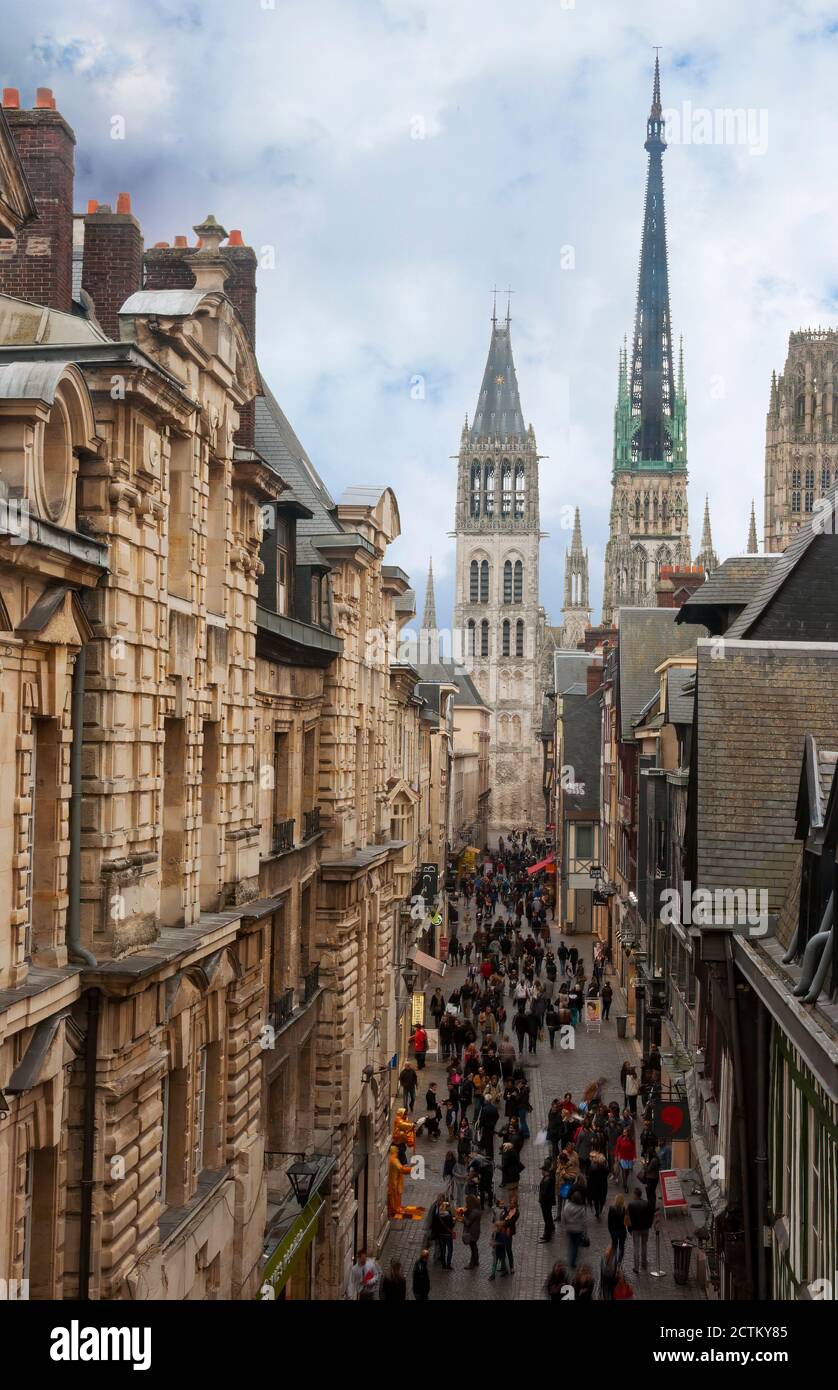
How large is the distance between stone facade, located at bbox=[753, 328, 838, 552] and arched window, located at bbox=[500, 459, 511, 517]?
80.6ft

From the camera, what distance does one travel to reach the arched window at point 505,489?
123438 mm

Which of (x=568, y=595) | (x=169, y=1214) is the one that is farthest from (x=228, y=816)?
(x=568, y=595)

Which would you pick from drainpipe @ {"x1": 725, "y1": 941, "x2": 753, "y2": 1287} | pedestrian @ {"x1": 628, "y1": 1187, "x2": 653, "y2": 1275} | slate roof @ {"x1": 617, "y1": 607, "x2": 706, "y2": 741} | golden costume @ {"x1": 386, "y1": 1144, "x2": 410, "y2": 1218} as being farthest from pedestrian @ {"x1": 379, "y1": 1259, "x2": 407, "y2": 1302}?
slate roof @ {"x1": 617, "y1": 607, "x2": 706, "y2": 741}

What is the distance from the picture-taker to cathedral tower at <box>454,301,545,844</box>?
12019 centimetres

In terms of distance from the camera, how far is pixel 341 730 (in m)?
23.6

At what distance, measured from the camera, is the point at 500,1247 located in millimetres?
21219

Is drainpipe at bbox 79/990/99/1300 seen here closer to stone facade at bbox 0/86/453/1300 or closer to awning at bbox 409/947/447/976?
stone facade at bbox 0/86/453/1300

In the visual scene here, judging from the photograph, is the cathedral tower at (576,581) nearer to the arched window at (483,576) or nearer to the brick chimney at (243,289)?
the arched window at (483,576)

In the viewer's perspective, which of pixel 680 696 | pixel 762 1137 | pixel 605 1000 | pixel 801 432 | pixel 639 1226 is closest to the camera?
pixel 762 1137

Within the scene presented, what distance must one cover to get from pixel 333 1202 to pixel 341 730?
23.8 ft

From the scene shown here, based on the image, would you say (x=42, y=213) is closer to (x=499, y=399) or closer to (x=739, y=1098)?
(x=739, y=1098)

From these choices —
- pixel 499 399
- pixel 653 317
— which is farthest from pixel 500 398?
pixel 653 317

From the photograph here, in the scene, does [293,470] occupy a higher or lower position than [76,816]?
higher

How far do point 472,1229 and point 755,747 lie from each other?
381 inches
